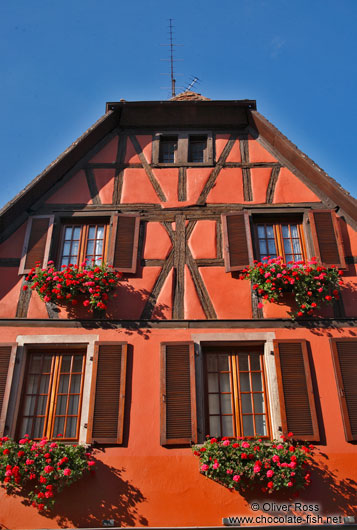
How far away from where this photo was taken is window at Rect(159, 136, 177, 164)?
982 cm

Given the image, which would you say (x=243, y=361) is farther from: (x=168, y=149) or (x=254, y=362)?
(x=168, y=149)

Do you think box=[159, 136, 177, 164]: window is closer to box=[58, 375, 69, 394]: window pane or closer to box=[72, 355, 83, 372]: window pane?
box=[72, 355, 83, 372]: window pane

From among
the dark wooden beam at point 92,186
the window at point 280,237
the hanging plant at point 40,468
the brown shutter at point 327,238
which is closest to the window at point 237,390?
the hanging plant at point 40,468

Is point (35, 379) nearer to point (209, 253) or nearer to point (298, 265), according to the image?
point (209, 253)

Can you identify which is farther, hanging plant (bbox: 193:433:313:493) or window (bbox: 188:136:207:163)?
window (bbox: 188:136:207:163)

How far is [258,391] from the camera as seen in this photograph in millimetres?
7270

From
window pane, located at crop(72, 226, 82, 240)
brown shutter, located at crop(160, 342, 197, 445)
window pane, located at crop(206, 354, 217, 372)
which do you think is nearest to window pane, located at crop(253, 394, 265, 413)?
window pane, located at crop(206, 354, 217, 372)

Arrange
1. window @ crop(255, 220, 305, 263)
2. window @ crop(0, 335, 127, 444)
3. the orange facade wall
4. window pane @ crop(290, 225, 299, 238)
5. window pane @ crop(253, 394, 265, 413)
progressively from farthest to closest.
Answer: window pane @ crop(290, 225, 299, 238) → window @ crop(255, 220, 305, 263) → window pane @ crop(253, 394, 265, 413) → window @ crop(0, 335, 127, 444) → the orange facade wall

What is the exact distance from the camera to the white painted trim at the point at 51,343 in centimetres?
694

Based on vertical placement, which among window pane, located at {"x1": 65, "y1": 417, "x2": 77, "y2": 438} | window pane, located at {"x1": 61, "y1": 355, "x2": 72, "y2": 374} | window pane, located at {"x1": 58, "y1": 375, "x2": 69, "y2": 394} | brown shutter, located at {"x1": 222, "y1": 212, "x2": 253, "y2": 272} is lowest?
window pane, located at {"x1": 65, "y1": 417, "x2": 77, "y2": 438}

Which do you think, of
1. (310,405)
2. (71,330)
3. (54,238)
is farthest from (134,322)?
(310,405)

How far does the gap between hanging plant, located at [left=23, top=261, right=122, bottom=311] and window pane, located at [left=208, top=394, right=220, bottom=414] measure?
1973 mm

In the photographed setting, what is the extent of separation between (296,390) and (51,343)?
3.46 metres

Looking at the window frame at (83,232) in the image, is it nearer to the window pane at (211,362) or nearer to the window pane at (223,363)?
the window pane at (211,362)
